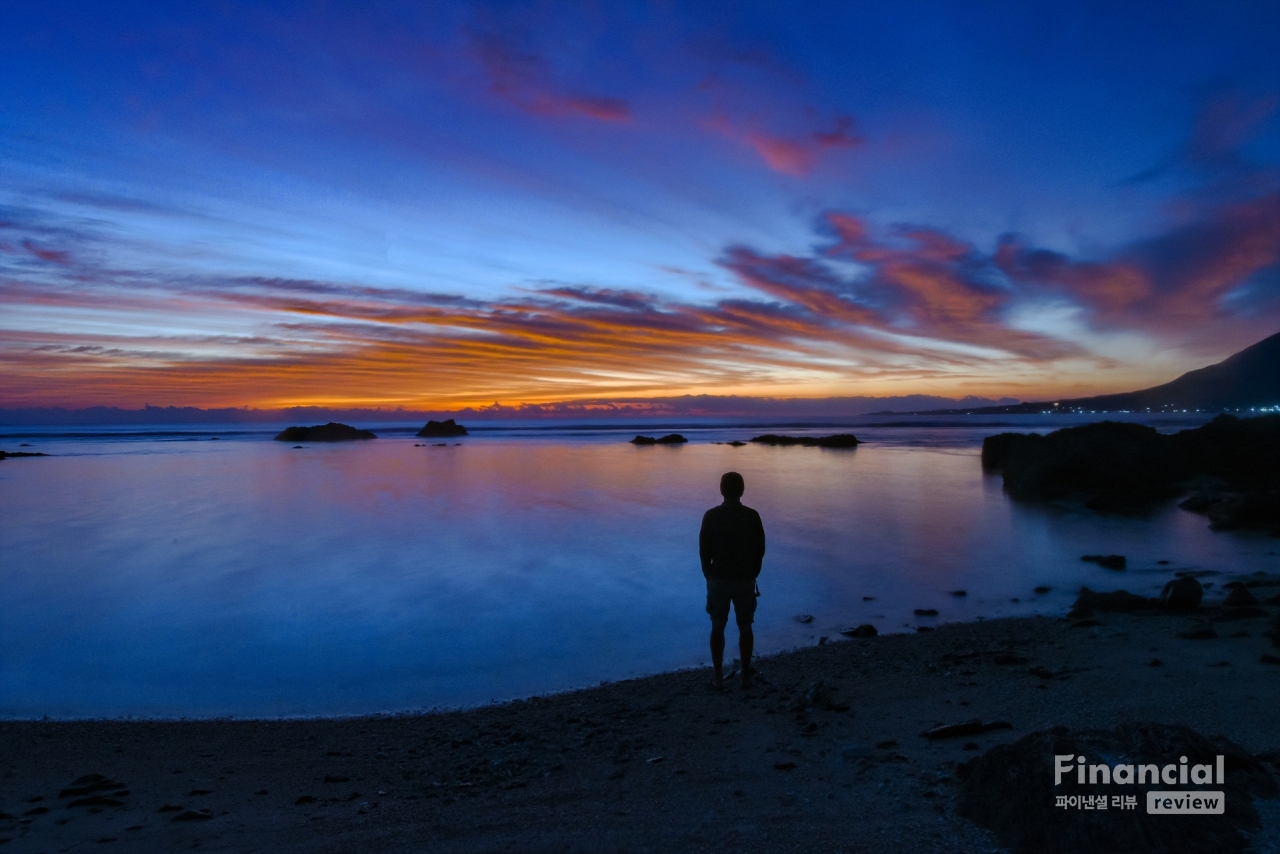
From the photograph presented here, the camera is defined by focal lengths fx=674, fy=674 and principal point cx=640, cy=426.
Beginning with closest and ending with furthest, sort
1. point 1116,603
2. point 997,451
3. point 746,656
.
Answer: point 746,656 < point 1116,603 < point 997,451

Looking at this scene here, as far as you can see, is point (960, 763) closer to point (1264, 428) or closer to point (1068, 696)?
point (1068, 696)

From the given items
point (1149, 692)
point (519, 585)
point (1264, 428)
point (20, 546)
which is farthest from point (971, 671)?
point (1264, 428)

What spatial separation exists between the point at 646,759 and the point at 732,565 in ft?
7.34

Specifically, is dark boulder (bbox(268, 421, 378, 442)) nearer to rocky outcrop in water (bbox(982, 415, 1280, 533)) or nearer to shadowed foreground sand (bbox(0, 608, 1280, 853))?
rocky outcrop in water (bbox(982, 415, 1280, 533))

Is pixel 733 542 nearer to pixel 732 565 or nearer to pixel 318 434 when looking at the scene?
pixel 732 565

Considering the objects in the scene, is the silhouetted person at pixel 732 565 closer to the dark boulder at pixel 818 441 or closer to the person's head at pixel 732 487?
the person's head at pixel 732 487

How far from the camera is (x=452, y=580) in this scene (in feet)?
41.0

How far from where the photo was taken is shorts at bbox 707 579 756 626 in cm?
695

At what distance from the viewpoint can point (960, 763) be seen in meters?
4.54

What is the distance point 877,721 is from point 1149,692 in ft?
8.00

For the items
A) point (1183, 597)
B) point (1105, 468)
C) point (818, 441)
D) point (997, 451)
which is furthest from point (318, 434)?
point (1183, 597)

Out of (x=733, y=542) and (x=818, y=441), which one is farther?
(x=818, y=441)

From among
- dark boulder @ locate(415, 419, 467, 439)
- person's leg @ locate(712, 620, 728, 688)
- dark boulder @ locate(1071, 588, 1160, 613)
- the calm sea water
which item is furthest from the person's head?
dark boulder @ locate(415, 419, 467, 439)

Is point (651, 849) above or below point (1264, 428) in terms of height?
below
